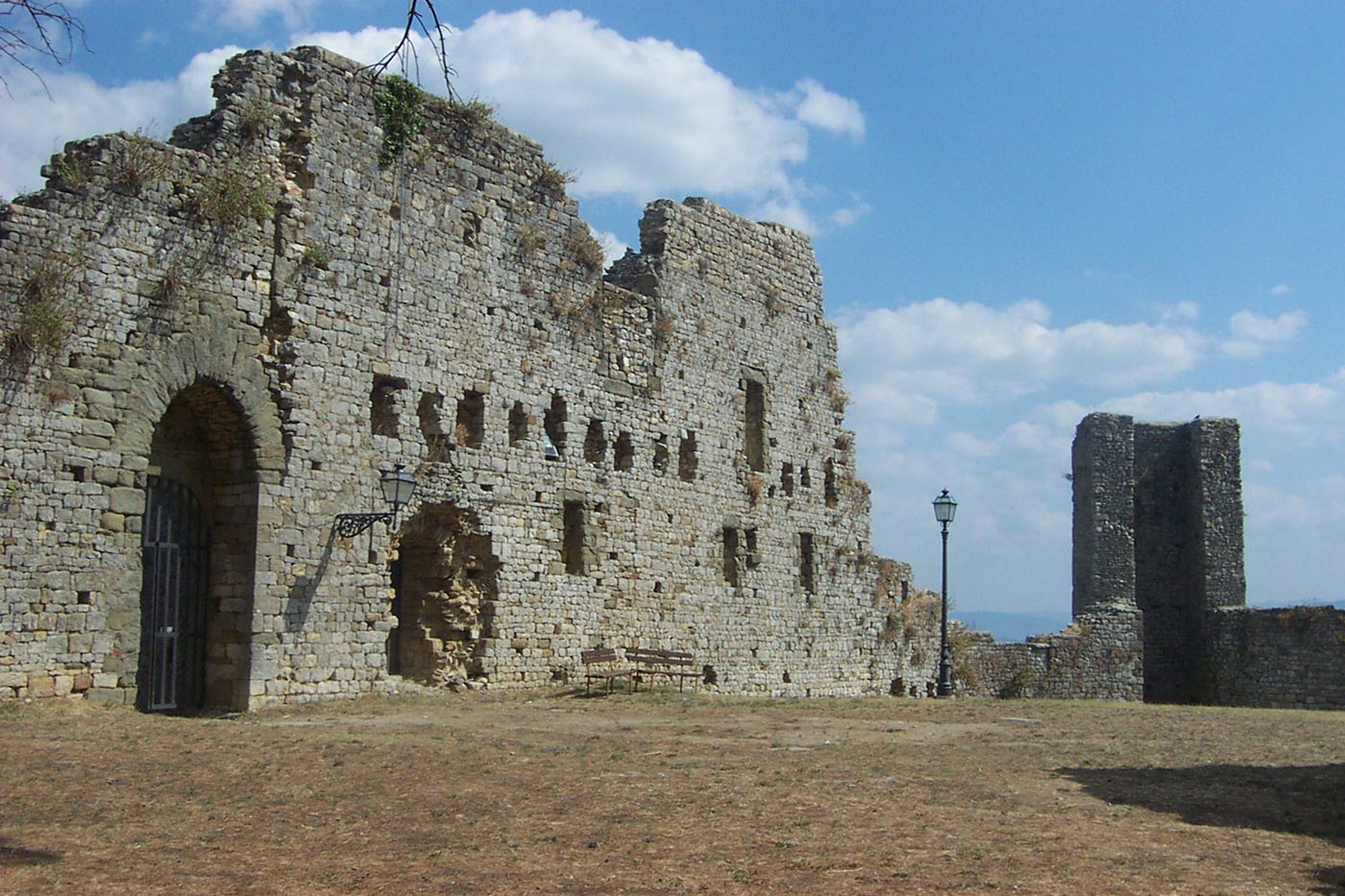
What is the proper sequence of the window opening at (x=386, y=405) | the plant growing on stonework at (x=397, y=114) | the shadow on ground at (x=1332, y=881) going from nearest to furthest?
1. the shadow on ground at (x=1332, y=881)
2. the window opening at (x=386, y=405)
3. the plant growing on stonework at (x=397, y=114)

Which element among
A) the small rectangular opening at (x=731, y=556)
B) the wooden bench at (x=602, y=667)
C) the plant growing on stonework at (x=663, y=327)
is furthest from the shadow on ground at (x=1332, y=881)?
the small rectangular opening at (x=731, y=556)

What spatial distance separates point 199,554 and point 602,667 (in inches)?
265

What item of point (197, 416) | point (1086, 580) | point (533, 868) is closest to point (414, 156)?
point (197, 416)

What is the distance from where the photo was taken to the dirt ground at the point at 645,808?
299 inches

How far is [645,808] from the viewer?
9539 millimetres

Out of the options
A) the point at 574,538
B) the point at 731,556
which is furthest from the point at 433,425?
the point at 731,556

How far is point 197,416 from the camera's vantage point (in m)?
16.5

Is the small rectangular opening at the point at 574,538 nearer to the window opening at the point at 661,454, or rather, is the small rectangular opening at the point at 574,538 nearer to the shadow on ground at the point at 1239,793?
the window opening at the point at 661,454

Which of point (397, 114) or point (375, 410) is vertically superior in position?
point (397, 114)

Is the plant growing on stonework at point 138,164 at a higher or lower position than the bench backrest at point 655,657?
higher

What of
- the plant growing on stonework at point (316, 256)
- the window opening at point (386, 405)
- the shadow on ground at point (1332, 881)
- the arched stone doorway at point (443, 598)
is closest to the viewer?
the shadow on ground at point (1332, 881)

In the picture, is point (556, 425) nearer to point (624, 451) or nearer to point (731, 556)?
point (624, 451)

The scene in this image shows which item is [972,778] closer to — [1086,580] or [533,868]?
[533,868]

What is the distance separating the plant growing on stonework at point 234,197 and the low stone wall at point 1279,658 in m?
24.9
